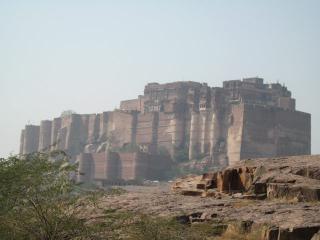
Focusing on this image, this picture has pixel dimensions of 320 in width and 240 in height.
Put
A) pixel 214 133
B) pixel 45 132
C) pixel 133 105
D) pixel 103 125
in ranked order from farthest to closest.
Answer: pixel 45 132 < pixel 133 105 < pixel 103 125 < pixel 214 133

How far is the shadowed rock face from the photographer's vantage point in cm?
1068

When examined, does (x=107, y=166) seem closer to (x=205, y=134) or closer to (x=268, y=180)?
(x=205, y=134)

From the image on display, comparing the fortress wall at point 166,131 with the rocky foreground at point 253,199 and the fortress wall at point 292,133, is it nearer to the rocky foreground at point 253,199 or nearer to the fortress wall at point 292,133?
the fortress wall at point 292,133

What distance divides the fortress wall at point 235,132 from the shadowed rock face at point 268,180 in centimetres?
5907

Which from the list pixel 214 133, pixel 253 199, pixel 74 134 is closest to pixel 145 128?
pixel 214 133

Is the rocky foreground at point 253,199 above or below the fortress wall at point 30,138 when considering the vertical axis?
below

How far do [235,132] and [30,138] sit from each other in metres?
30.4

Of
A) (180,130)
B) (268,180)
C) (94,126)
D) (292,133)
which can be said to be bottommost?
(268,180)

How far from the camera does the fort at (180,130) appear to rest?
74.2m

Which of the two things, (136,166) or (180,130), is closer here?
(136,166)

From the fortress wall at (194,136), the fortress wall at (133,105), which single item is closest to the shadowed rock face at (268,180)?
the fortress wall at (194,136)

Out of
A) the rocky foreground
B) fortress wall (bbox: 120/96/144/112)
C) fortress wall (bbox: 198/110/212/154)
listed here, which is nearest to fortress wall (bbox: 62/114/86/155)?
fortress wall (bbox: 120/96/144/112)

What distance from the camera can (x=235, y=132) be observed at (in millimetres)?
73438

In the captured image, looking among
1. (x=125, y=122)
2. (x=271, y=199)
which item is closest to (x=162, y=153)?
(x=125, y=122)
